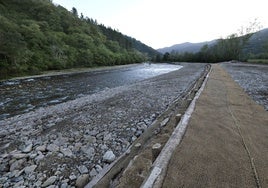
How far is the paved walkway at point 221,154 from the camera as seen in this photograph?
205 cm

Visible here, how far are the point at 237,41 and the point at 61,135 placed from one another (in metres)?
62.3

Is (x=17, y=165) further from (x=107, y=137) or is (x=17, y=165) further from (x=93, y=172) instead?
(x=107, y=137)

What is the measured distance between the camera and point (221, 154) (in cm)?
262

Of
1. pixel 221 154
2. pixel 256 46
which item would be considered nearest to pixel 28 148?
pixel 221 154

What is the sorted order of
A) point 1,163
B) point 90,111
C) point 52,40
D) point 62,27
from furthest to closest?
point 62,27, point 52,40, point 90,111, point 1,163

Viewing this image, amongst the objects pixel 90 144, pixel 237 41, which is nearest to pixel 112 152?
pixel 90 144

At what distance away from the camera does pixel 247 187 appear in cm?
193

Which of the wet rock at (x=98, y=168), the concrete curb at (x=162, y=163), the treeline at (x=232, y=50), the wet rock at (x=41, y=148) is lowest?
the wet rock at (x=98, y=168)

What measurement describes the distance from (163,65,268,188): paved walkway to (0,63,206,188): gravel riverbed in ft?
5.54

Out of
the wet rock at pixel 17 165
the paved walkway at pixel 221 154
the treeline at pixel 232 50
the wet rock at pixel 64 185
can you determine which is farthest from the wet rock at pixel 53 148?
the treeline at pixel 232 50

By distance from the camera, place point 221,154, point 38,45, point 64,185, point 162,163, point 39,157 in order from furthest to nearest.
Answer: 1. point 38,45
2. point 39,157
3. point 64,185
4. point 221,154
5. point 162,163

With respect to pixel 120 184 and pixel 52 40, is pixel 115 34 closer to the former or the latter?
pixel 52 40

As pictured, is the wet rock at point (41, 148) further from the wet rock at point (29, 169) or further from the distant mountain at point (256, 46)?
the distant mountain at point (256, 46)

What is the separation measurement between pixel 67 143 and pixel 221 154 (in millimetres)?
3621
